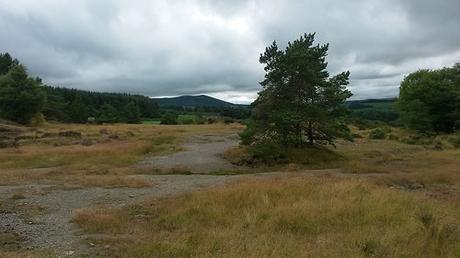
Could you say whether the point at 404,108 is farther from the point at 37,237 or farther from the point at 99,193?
the point at 37,237

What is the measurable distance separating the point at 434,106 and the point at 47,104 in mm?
78928

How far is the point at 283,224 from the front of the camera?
→ 11.5 meters

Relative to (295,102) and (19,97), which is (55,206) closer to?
(295,102)

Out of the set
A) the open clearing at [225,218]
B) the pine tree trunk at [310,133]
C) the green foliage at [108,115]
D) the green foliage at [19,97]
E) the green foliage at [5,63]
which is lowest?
the green foliage at [108,115]

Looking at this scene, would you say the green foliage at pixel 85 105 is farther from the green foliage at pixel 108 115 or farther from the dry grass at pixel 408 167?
the dry grass at pixel 408 167

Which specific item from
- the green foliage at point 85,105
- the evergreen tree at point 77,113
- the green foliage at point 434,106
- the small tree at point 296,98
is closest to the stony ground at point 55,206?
the small tree at point 296,98

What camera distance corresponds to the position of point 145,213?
13734 mm

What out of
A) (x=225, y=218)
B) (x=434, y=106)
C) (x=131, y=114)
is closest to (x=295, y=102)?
(x=225, y=218)

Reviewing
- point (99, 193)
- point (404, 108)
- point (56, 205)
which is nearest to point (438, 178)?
point (99, 193)

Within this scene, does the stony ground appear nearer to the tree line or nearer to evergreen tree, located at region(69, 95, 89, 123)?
the tree line

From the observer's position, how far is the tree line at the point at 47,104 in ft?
246

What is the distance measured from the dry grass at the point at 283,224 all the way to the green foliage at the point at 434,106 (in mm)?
59696

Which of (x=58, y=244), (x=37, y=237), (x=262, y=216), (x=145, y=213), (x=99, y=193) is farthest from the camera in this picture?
(x=99, y=193)

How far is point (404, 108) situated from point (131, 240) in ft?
242
